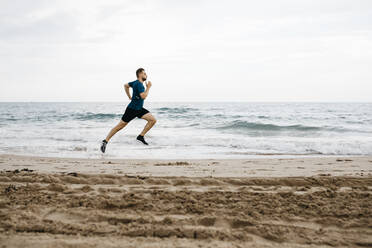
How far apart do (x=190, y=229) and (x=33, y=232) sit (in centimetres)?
123

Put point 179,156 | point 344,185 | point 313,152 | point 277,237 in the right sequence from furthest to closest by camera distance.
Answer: point 313,152, point 179,156, point 344,185, point 277,237

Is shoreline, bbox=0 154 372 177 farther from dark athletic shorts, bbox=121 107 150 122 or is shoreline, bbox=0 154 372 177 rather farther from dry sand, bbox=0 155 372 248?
dark athletic shorts, bbox=121 107 150 122

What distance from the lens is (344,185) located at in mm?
3674

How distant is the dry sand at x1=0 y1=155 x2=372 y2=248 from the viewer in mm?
2086

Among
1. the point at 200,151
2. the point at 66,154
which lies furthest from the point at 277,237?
the point at 66,154

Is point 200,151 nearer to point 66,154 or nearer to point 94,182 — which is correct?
point 66,154

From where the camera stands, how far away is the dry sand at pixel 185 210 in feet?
6.84
